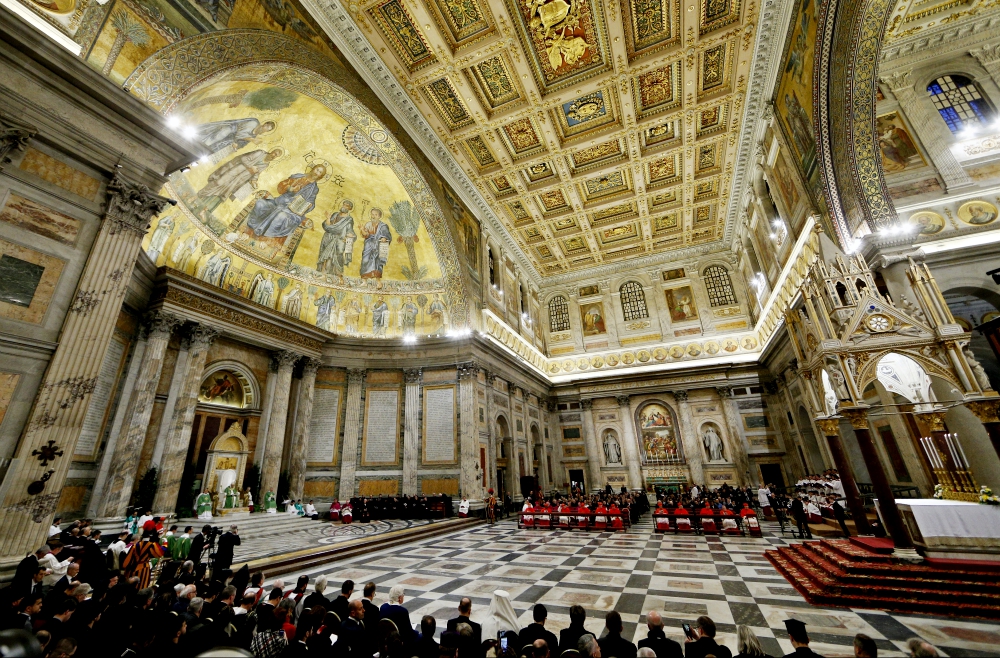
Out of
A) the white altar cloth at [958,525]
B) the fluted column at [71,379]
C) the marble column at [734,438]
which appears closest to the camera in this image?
the fluted column at [71,379]

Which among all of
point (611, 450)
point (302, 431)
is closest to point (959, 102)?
point (611, 450)

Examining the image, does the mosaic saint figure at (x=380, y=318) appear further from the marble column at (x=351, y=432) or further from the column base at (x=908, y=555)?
the column base at (x=908, y=555)

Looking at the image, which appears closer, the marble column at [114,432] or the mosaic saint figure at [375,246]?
the marble column at [114,432]

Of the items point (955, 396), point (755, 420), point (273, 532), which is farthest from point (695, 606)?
point (755, 420)

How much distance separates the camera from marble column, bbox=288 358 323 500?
14344 millimetres

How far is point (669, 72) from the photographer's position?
43.4 ft

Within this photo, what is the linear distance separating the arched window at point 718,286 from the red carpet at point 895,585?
57.1 feet

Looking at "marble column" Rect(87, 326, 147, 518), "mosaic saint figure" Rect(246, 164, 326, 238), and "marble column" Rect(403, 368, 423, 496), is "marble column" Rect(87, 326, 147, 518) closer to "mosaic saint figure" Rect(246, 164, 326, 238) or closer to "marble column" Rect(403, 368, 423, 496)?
"mosaic saint figure" Rect(246, 164, 326, 238)

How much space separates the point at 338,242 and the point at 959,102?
746 inches

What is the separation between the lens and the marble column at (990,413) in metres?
6.04

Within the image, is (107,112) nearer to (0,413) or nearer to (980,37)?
(0,413)

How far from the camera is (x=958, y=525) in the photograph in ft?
18.6

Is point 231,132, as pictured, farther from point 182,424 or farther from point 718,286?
point 718,286

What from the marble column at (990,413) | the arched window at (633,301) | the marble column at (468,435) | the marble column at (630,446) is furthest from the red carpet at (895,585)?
the arched window at (633,301)
